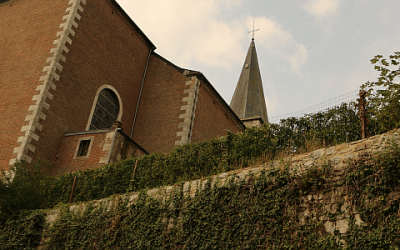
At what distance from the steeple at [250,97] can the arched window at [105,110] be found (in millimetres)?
13222

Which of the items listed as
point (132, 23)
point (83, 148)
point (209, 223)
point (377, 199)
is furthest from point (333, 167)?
point (132, 23)

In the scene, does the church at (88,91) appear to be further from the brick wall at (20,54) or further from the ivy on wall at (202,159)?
the ivy on wall at (202,159)

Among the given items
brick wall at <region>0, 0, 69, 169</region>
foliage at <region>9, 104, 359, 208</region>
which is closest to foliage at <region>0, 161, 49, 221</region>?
foliage at <region>9, 104, 359, 208</region>


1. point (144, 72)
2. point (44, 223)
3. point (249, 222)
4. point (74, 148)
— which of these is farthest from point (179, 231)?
point (144, 72)

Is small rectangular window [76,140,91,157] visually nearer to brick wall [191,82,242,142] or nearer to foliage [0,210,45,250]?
foliage [0,210,45,250]

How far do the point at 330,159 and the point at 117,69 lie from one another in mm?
13196

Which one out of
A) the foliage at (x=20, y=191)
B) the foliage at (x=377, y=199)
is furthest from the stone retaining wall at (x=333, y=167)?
the foliage at (x=20, y=191)

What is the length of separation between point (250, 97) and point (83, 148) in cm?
1952

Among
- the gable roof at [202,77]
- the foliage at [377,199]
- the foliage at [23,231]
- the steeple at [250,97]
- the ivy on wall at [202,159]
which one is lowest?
the foliage at [23,231]

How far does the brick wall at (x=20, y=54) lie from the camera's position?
1443 centimetres

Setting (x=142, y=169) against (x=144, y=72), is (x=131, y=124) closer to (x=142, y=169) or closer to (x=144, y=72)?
(x=144, y=72)

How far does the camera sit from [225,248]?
7680mm

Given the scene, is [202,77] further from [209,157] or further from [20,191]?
[20,191]

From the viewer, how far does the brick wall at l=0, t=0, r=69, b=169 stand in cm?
1443
